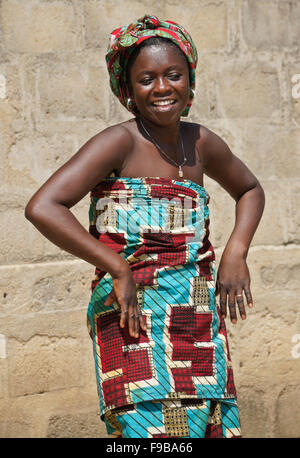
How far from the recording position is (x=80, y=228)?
2160 millimetres

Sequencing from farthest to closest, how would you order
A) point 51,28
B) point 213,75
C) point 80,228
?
point 213,75 < point 51,28 < point 80,228

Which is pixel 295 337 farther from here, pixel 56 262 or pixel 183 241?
pixel 183 241

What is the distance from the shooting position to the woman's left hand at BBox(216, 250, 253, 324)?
2463mm

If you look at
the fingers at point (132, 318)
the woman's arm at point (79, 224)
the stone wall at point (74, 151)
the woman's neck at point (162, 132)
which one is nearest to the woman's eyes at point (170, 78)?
the woman's neck at point (162, 132)

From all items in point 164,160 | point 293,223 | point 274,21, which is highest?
point 274,21

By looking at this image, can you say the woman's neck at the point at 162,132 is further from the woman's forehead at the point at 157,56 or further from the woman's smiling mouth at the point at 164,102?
the woman's forehead at the point at 157,56

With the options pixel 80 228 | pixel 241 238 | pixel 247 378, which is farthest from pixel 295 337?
pixel 80 228

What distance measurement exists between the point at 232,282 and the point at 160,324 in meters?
0.39

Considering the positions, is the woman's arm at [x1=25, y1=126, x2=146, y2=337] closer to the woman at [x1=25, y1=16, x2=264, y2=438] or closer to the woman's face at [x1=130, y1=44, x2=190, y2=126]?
the woman at [x1=25, y1=16, x2=264, y2=438]

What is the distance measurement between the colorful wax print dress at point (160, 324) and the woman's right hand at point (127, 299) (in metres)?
0.07

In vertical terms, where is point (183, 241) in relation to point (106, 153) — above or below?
below

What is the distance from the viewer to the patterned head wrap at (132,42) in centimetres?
229

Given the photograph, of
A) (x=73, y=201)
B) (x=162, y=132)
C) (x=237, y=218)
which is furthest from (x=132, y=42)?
(x=237, y=218)

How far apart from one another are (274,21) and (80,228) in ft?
7.14
